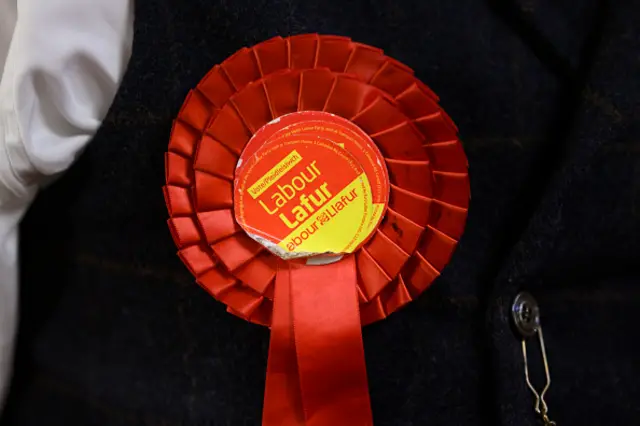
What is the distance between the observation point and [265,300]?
1.18ft

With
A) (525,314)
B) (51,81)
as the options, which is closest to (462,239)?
(525,314)

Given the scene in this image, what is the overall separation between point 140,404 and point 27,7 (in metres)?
0.26

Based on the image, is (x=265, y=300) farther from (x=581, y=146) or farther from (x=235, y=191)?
(x=581, y=146)

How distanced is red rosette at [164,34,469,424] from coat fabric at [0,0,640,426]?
0.04 meters

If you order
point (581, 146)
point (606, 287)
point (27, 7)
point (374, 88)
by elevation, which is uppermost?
point (27, 7)

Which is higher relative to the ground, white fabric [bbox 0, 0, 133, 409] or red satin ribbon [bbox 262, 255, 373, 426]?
white fabric [bbox 0, 0, 133, 409]

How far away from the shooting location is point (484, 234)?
0.41 m

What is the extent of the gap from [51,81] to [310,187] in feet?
0.55

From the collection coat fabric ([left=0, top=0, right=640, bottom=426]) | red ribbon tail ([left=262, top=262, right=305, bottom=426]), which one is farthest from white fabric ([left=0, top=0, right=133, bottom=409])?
red ribbon tail ([left=262, top=262, right=305, bottom=426])

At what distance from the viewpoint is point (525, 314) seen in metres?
0.40

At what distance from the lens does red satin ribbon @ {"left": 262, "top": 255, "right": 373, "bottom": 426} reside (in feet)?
1.13

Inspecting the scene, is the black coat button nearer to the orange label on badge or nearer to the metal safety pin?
the metal safety pin

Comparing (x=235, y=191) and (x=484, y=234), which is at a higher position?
(x=235, y=191)

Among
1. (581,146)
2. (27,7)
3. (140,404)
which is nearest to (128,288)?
(140,404)
